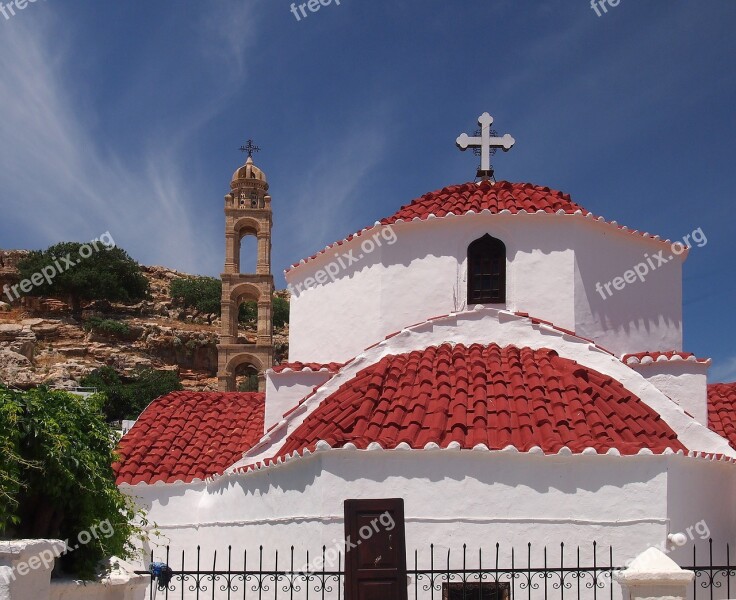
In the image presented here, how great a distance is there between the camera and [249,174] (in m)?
38.2

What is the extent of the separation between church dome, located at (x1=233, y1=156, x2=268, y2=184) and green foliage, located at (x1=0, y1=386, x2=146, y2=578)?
32.2 metres

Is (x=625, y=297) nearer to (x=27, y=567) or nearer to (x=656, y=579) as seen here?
(x=656, y=579)

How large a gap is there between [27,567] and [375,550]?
3.50 meters

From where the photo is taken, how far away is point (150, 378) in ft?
158

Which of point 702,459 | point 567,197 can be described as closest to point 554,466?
point 702,459

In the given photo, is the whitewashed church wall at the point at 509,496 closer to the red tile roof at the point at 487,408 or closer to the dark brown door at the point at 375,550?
the red tile roof at the point at 487,408

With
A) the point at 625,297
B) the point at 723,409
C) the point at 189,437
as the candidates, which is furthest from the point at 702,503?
the point at 189,437

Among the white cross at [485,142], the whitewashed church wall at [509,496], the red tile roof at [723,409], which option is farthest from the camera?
the white cross at [485,142]

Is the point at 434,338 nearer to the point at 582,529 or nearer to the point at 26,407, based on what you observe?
the point at 582,529

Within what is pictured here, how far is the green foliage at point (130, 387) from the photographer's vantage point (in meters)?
44.8

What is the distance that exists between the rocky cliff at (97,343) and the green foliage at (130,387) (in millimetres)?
923

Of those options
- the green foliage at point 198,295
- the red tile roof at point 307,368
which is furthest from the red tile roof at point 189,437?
the green foliage at point 198,295

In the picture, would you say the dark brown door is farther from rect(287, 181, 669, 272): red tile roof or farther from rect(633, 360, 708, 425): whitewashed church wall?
rect(287, 181, 669, 272): red tile roof

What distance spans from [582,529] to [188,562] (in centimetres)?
544
